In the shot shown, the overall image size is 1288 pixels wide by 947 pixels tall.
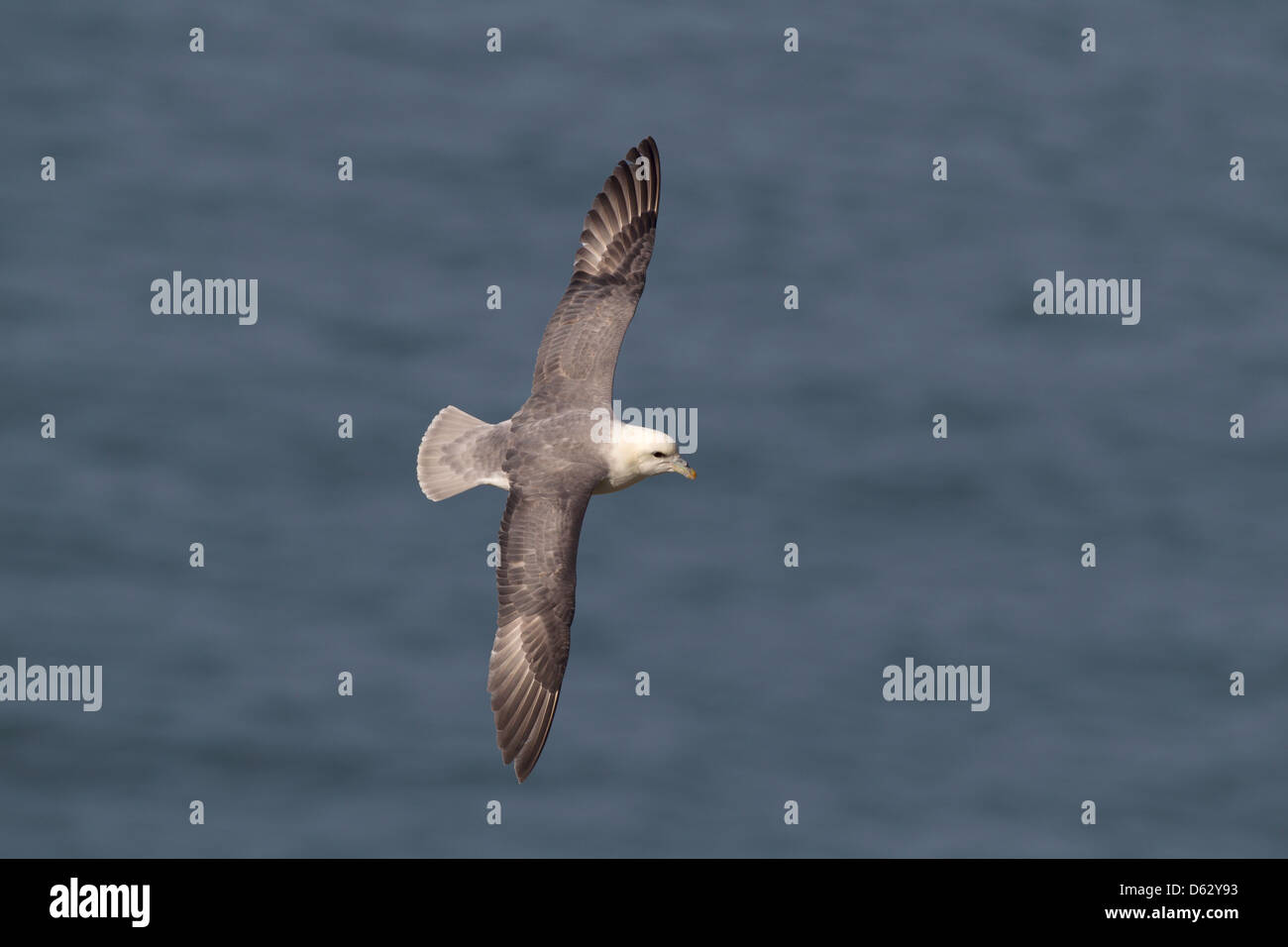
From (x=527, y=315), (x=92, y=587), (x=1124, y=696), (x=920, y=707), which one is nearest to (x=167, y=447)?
(x=92, y=587)

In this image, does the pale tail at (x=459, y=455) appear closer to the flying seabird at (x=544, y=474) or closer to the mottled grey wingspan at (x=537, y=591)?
the flying seabird at (x=544, y=474)

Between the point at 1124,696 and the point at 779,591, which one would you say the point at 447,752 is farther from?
the point at 1124,696

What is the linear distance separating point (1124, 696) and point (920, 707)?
309 centimetres

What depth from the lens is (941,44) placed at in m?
46.8

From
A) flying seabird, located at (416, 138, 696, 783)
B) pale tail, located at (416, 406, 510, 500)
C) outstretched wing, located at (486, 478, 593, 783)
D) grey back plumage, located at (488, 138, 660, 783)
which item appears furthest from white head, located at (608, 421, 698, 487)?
pale tail, located at (416, 406, 510, 500)

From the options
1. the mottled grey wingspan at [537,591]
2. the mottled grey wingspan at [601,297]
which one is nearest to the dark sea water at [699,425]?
the mottled grey wingspan at [601,297]

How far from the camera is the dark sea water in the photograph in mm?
37094

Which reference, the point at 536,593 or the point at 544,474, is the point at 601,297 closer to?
the point at 544,474

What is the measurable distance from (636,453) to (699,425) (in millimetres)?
15459

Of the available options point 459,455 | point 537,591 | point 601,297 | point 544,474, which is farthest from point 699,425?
point 537,591

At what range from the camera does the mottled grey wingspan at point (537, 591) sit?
23266mm

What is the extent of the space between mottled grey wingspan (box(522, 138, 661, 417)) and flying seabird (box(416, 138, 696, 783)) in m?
0.02

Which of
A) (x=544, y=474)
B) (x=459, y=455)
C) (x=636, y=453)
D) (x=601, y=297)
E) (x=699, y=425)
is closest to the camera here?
(x=544, y=474)

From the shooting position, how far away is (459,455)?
24547mm
